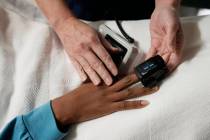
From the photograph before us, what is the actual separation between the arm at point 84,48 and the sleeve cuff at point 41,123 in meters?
0.12

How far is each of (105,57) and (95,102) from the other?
111mm

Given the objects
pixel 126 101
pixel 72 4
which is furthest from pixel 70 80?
pixel 72 4

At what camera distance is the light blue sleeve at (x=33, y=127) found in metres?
0.81

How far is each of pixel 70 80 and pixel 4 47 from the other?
187 mm

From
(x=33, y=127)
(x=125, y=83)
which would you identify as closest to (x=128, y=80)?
(x=125, y=83)

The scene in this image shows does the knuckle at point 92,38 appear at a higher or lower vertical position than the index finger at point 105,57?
higher

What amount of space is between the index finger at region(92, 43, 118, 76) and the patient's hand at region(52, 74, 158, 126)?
1.3 inches

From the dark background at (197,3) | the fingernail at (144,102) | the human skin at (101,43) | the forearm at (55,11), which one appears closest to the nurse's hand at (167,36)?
the human skin at (101,43)

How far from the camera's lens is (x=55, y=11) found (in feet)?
3.30

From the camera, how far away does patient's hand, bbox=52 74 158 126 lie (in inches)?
32.5

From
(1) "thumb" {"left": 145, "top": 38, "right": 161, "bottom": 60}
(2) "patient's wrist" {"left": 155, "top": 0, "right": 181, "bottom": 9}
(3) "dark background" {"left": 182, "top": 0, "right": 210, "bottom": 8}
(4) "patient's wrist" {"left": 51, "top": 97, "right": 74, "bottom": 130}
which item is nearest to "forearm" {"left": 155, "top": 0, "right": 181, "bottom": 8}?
(2) "patient's wrist" {"left": 155, "top": 0, "right": 181, "bottom": 9}

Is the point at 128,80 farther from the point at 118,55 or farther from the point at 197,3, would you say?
the point at 197,3

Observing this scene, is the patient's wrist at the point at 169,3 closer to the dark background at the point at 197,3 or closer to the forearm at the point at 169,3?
the forearm at the point at 169,3

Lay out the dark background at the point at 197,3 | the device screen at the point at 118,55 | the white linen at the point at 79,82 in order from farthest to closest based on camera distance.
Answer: the dark background at the point at 197,3 → the device screen at the point at 118,55 → the white linen at the point at 79,82
